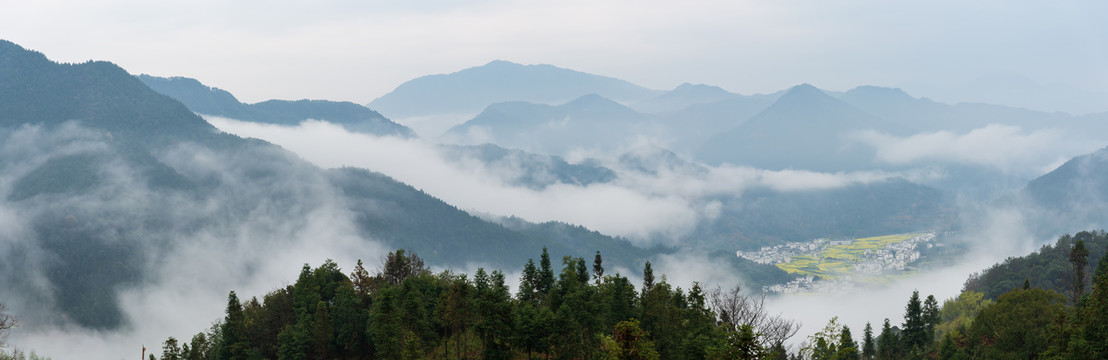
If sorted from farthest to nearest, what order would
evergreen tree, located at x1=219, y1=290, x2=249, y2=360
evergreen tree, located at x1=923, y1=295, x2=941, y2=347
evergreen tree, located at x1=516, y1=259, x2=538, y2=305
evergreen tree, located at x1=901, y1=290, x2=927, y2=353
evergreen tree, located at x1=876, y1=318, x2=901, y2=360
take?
evergreen tree, located at x1=876, y1=318, x2=901, y2=360
evergreen tree, located at x1=923, y1=295, x2=941, y2=347
evergreen tree, located at x1=901, y1=290, x2=927, y2=353
evergreen tree, located at x1=516, y1=259, x2=538, y2=305
evergreen tree, located at x1=219, y1=290, x2=249, y2=360

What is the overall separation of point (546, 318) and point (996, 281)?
160 metres

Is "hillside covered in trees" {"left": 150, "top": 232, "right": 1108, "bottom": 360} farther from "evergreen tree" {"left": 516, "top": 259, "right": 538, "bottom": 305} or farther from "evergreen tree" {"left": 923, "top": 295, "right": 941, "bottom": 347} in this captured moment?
"evergreen tree" {"left": 923, "top": 295, "right": 941, "bottom": 347}

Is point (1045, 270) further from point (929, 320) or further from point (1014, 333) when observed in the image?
point (1014, 333)

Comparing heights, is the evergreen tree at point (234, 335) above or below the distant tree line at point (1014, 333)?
above

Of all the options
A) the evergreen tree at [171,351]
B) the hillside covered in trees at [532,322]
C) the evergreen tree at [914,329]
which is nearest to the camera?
the hillside covered in trees at [532,322]

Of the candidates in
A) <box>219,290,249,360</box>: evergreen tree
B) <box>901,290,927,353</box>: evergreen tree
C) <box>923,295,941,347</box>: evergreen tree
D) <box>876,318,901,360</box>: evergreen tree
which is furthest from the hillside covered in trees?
<box>876,318,901,360</box>: evergreen tree

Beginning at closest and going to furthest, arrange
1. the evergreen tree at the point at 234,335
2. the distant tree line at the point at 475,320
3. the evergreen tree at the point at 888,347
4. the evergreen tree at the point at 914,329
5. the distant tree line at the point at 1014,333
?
the distant tree line at the point at 1014,333
the distant tree line at the point at 475,320
the evergreen tree at the point at 234,335
the evergreen tree at the point at 914,329
the evergreen tree at the point at 888,347

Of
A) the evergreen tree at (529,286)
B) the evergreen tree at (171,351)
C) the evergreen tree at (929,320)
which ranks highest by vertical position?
the evergreen tree at (529,286)

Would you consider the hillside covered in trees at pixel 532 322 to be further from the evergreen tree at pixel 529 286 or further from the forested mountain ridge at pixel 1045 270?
the forested mountain ridge at pixel 1045 270

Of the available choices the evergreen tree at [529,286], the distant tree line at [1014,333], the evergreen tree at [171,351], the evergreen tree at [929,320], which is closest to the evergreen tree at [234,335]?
the evergreen tree at [171,351]

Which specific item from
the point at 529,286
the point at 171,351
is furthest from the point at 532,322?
the point at 171,351

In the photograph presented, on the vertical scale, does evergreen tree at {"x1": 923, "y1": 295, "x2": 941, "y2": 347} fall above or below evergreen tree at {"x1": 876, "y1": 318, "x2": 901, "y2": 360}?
above

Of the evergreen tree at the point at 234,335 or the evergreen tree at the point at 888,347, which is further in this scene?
the evergreen tree at the point at 888,347

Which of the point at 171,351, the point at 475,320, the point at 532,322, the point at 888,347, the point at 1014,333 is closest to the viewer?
the point at 532,322
